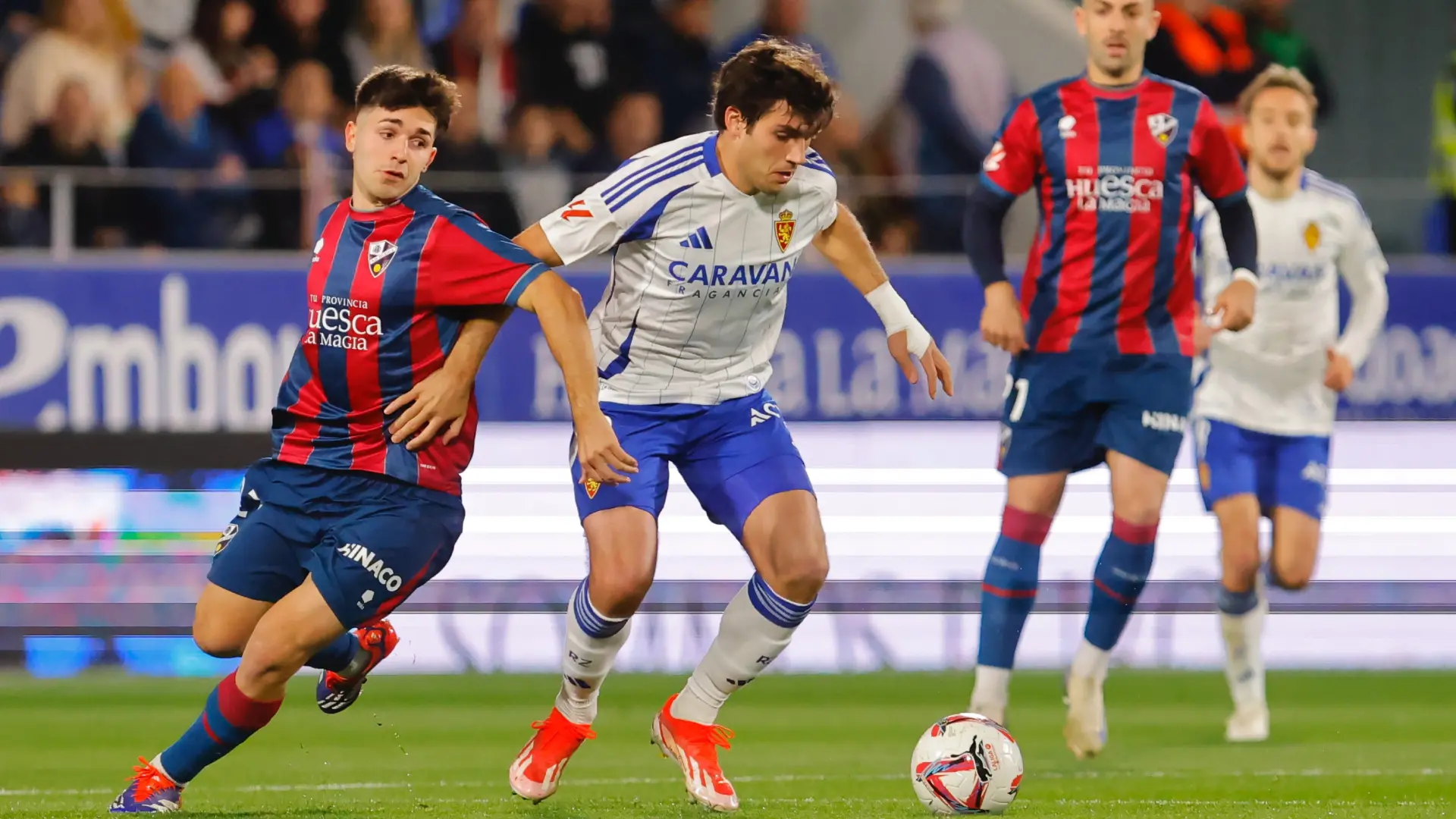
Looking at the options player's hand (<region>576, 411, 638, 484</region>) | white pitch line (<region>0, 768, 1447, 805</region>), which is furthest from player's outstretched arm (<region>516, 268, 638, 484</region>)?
white pitch line (<region>0, 768, 1447, 805</region>)

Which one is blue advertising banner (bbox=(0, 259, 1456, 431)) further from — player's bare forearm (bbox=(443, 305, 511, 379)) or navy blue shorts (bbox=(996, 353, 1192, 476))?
player's bare forearm (bbox=(443, 305, 511, 379))

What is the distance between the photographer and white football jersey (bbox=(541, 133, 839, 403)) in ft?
18.5

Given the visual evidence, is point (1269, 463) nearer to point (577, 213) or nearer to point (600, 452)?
point (577, 213)

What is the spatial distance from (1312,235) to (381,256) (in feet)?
13.9

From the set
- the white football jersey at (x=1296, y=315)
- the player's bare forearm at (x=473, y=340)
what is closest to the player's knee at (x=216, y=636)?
the player's bare forearm at (x=473, y=340)

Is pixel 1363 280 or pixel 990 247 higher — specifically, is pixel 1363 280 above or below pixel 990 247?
below

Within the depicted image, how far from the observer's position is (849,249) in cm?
602

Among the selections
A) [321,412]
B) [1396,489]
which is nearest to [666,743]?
[321,412]

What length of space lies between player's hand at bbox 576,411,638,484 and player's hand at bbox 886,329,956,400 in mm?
1081

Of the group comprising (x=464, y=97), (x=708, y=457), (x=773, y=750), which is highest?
(x=464, y=97)

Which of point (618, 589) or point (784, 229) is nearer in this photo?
point (618, 589)

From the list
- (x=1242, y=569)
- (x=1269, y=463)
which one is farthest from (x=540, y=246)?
(x=1269, y=463)

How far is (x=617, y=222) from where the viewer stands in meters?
5.63

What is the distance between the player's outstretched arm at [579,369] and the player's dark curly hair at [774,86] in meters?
0.74
